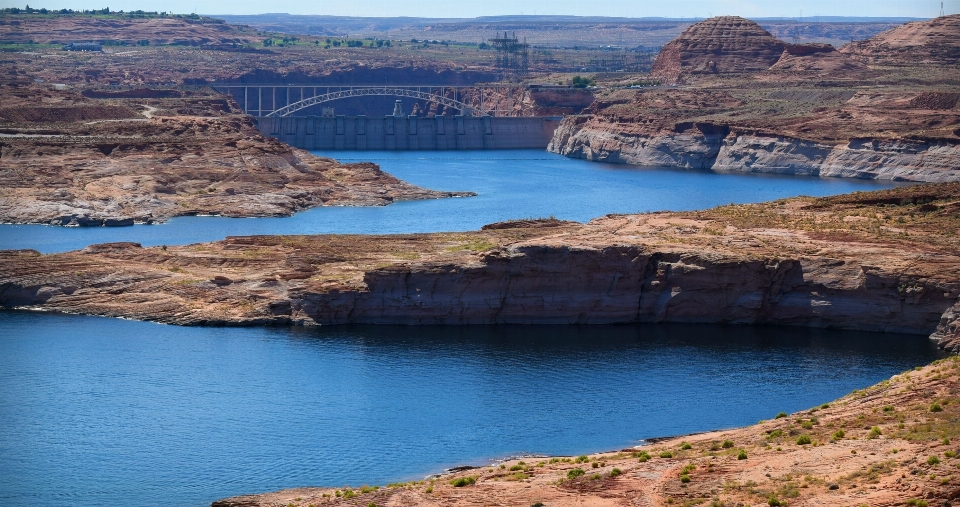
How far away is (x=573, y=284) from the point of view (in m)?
58.8

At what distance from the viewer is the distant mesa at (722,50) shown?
18925 centimetres

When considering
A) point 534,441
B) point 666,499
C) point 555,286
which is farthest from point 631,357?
point 666,499

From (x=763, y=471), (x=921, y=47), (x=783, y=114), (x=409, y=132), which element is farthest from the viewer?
(x=921, y=47)

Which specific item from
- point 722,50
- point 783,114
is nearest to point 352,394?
point 783,114

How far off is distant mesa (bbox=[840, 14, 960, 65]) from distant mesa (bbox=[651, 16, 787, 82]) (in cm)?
1159

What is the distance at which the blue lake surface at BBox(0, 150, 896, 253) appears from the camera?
87.1m

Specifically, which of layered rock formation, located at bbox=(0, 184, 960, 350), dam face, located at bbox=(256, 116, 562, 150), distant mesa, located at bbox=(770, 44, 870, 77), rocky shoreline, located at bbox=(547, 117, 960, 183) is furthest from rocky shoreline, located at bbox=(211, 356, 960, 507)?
distant mesa, located at bbox=(770, 44, 870, 77)

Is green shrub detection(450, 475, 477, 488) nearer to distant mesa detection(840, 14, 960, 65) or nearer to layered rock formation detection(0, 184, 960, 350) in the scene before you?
layered rock formation detection(0, 184, 960, 350)

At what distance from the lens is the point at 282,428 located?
4431cm

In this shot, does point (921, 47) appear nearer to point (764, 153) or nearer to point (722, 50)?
point (722, 50)

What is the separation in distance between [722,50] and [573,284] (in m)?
138

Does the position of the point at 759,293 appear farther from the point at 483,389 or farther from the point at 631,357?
the point at 483,389

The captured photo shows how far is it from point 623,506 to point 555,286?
89.5 feet

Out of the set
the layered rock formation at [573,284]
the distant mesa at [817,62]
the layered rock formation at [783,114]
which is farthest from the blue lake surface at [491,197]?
the distant mesa at [817,62]
